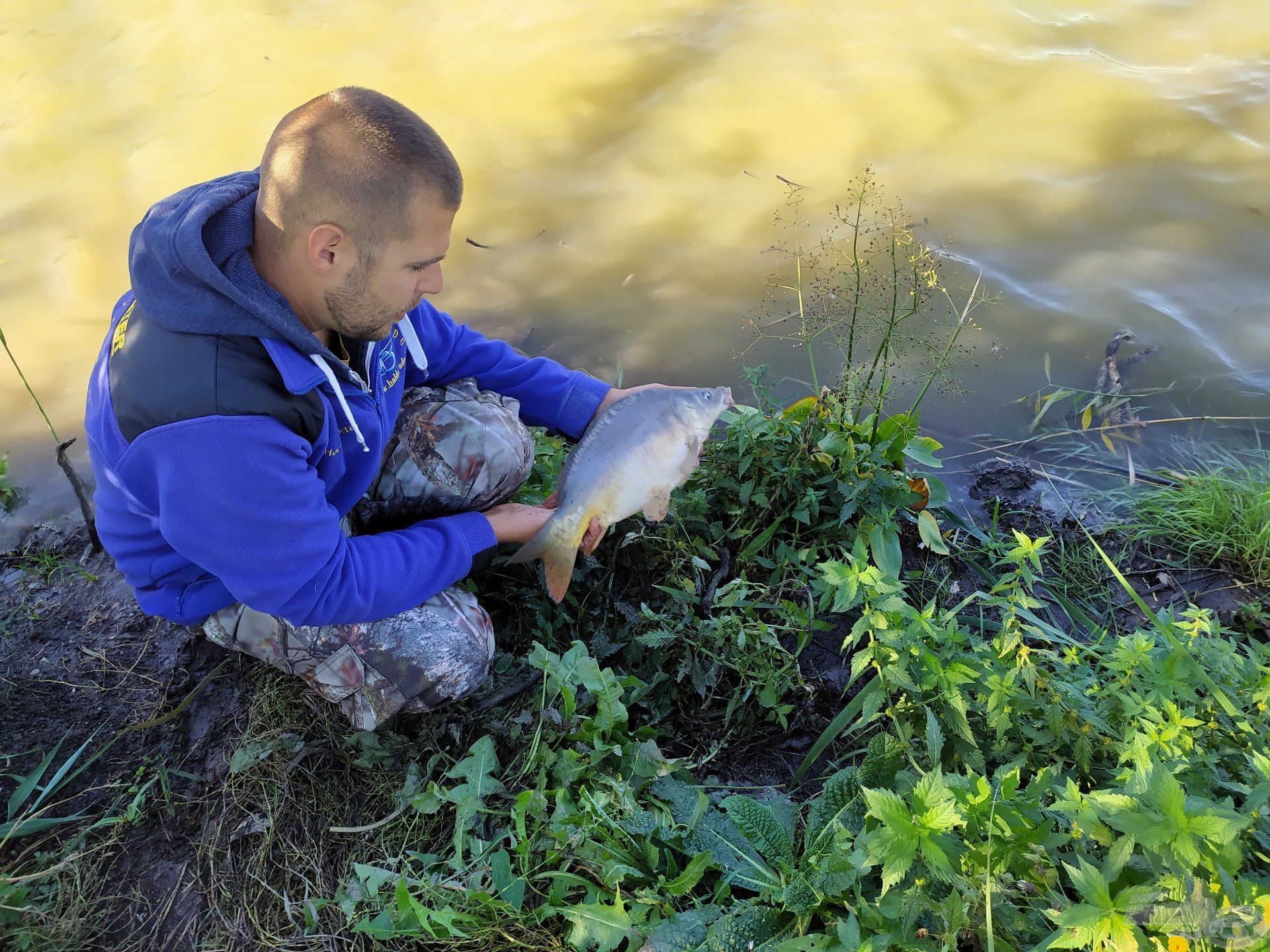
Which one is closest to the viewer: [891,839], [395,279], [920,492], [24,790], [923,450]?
[891,839]

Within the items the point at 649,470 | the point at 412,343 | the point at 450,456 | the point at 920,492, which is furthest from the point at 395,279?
the point at 920,492

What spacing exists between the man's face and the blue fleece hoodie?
123mm

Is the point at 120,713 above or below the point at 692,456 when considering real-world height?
below

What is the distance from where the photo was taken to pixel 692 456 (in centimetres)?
288

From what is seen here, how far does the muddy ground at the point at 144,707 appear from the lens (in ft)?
8.89

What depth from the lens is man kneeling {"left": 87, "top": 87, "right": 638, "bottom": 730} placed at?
2.35 meters

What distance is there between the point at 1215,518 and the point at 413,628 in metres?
3.04

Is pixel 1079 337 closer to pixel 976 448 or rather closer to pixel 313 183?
pixel 976 448

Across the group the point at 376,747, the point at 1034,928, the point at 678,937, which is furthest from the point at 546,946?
the point at 1034,928

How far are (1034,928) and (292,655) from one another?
2.12 m

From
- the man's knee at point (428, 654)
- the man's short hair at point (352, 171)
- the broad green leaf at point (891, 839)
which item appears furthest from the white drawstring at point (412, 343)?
the broad green leaf at point (891, 839)

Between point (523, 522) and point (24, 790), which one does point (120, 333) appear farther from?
point (24, 790)

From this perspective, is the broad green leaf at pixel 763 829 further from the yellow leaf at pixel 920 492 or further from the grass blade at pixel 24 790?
the grass blade at pixel 24 790

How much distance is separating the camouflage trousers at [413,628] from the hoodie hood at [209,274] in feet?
2.40
